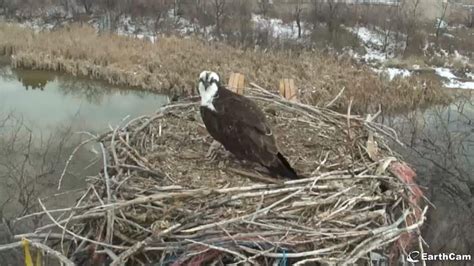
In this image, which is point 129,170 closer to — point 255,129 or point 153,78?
point 255,129

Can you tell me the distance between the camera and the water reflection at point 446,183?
8383mm

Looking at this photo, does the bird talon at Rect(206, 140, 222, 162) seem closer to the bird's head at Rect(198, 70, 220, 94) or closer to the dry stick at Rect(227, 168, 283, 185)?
the dry stick at Rect(227, 168, 283, 185)

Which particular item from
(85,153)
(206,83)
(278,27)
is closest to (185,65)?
(85,153)

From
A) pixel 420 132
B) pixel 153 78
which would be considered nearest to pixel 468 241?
pixel 420 132

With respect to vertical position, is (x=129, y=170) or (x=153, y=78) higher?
(x=129, y=170)

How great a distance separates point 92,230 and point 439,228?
672cm

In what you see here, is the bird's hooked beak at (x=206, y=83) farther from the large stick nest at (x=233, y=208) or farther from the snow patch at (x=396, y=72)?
the snow patch at (x=396, y=72)

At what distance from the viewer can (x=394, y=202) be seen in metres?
3.14

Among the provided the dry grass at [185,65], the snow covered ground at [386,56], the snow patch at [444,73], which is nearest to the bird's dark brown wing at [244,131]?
the dry grass at [185,65]

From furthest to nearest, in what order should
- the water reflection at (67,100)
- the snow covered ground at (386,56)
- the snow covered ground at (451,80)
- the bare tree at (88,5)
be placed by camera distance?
the bare tree at (88,5) < the snow covered ground at (386,56) < the snow covered ground at (451,80) < the water reflection at (67,100)

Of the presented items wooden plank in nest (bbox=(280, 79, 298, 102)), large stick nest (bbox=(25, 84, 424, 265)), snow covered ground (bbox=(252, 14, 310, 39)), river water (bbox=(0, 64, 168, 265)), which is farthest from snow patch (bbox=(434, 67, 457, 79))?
large stick nest (bbox=(25, 84, 424, 265))

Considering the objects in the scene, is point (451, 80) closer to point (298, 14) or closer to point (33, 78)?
point (298, 14)

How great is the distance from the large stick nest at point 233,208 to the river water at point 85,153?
11.4 feet

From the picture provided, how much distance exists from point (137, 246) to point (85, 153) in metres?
7.72
